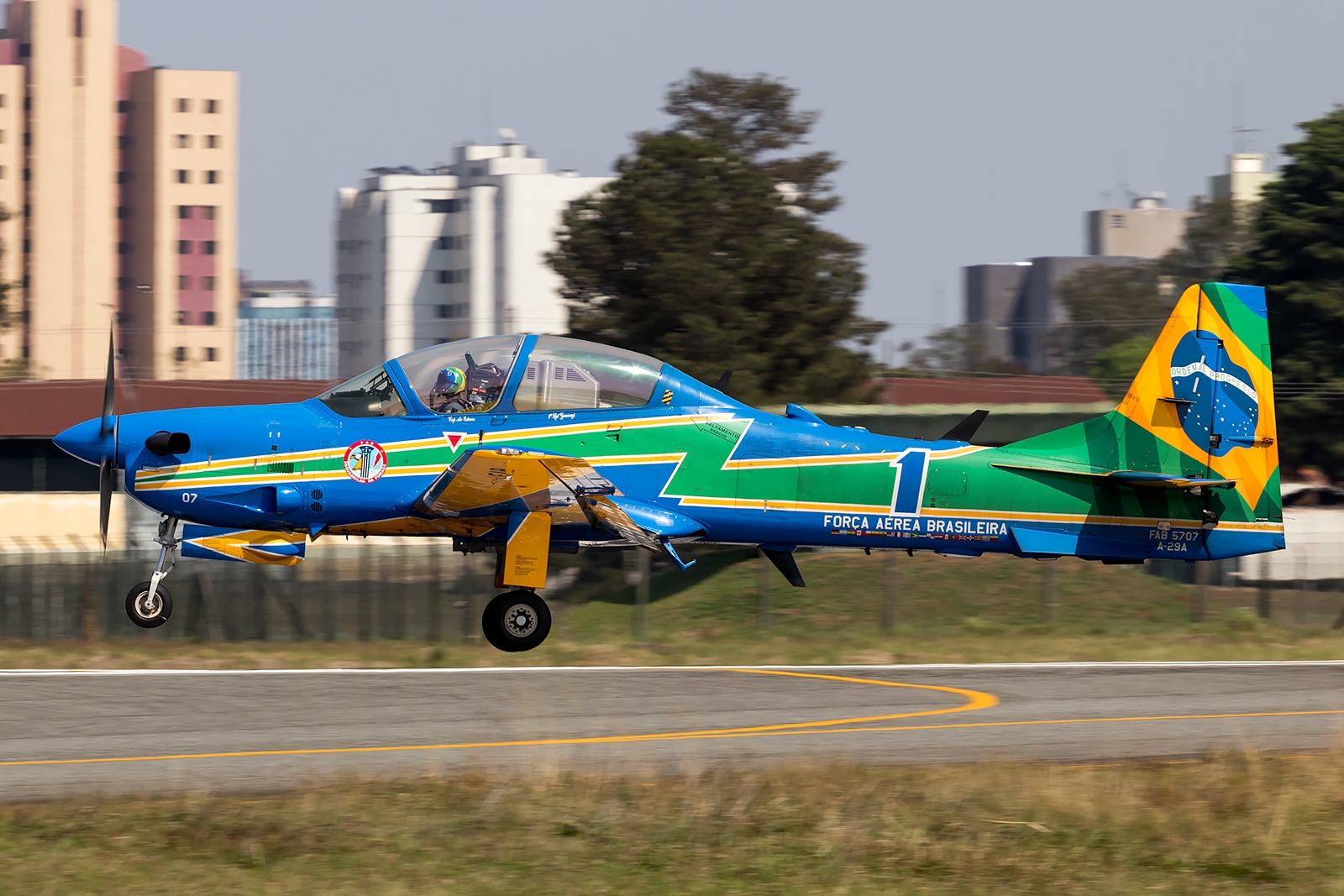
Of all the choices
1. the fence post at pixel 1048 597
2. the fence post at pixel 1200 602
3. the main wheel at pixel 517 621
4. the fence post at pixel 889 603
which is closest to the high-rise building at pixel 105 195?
the fence post at pixel 889 603

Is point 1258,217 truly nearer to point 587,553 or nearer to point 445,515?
point 587,553

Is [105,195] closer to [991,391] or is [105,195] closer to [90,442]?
[991,391]

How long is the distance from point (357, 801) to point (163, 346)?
366 feet

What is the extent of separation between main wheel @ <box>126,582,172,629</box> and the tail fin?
9.75 meters

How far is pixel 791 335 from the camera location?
42.5m

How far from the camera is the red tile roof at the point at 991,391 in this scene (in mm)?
59625

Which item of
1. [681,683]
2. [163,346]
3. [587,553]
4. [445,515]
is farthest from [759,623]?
[163,346]

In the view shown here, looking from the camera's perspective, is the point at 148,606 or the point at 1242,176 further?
the point at 1242,176

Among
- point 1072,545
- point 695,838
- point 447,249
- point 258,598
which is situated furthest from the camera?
point 447,249

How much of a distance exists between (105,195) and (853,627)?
95.7 m

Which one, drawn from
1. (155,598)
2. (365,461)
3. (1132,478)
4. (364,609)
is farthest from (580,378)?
(364,609)

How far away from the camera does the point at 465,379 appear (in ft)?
47.3

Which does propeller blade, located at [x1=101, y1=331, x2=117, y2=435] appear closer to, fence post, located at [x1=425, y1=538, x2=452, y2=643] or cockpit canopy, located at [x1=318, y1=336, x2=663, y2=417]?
cockpit canopy, located at [x1=318, y1=336, x2=663, y2=417]

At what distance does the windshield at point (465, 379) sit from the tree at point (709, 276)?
2554 centimetres
